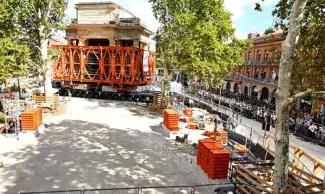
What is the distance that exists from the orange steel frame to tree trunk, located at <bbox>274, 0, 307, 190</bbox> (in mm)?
23838

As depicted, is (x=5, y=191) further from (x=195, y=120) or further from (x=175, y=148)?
(x=195, y=120)

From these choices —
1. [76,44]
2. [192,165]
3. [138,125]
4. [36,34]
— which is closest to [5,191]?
[192,165]

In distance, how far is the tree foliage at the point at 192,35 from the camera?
73.5 feet

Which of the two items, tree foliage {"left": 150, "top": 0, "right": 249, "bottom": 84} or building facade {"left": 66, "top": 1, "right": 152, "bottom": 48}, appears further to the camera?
building facade {"left": 66, "top": 1, "right": 152, "bottom": 48}

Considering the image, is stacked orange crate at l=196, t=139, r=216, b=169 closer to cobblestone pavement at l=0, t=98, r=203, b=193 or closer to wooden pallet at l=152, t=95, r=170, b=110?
cobblestone pavement at l=0, t=98, r=203, b=193

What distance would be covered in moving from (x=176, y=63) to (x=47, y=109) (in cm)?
1239

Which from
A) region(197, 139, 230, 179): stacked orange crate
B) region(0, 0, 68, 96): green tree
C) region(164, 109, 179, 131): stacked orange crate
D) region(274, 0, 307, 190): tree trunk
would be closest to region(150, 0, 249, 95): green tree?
region(164, 109, 179, 131): stacked orange crate

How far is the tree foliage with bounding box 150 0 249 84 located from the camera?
2241cm

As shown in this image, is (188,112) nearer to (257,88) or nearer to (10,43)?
(10,43)

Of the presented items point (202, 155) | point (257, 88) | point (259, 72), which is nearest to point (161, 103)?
point (202, 155)

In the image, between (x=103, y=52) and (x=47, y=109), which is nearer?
(x=47, y=109)

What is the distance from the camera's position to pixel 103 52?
100 ft

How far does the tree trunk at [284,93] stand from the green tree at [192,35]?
1544 cm

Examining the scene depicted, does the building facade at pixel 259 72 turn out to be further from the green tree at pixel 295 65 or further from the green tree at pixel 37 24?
the green tree at pixel 295 65
